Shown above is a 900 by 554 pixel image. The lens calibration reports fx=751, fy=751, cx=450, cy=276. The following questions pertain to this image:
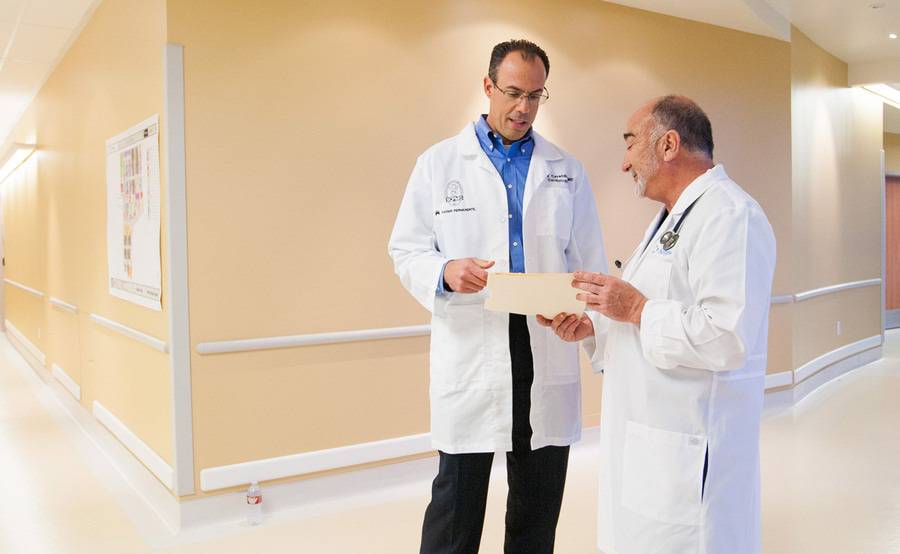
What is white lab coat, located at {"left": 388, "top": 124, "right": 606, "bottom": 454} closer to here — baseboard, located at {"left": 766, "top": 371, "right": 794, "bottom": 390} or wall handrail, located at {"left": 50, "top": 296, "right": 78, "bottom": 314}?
baseboard, located at {"left": 766, "top": 371, "right": 794, "bottom": 390}

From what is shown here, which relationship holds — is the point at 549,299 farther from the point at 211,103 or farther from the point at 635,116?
the point at 211,103

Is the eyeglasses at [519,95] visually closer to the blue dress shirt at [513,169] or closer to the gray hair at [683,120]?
the blue dress shirt at [513,169]

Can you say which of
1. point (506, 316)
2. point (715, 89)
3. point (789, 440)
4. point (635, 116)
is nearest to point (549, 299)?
point (506, 316)

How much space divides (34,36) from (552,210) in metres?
5.05

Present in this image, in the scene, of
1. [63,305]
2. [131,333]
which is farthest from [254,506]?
[63,305]

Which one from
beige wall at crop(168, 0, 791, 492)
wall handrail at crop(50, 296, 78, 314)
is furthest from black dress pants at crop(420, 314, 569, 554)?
A: wall handrail at crop(50, 296, 78, 314)

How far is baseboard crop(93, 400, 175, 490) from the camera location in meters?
3.71

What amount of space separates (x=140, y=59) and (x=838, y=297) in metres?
6.78

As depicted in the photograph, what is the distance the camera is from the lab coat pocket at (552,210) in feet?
7.47

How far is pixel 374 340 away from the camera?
13.5 ft

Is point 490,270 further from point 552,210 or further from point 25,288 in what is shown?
point 25,288

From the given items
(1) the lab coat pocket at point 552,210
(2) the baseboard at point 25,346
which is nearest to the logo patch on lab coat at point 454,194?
(1) the lab coat pocket at point 552,210

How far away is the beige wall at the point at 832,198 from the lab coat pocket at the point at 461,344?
5.08m

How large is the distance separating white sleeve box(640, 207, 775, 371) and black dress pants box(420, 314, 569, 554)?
55cm
